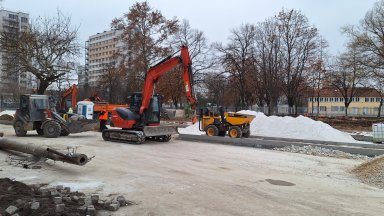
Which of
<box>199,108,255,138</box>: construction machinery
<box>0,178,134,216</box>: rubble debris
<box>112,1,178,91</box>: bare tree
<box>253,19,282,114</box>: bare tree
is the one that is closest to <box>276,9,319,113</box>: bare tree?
<box>253,19,282,114</box>: bare tree

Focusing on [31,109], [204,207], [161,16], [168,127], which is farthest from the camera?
[161,16]

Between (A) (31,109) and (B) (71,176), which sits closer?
(B) (71,176)

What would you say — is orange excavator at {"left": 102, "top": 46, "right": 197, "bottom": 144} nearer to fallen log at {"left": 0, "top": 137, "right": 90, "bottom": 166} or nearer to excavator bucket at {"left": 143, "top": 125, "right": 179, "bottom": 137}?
excavator bucket at {"left": 143, "top": 125, "right": 179, "bottom": 137}

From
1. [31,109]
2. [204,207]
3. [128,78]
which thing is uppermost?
[128,78]

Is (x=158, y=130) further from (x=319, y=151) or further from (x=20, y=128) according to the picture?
(x=20, y=128)

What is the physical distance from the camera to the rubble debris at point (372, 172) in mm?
10648

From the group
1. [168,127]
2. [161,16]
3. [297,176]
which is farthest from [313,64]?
[297,176]

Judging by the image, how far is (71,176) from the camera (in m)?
10.3

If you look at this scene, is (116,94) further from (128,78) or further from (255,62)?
(255,62)

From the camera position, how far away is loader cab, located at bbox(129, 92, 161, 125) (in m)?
19.2

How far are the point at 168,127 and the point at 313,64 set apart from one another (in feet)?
124

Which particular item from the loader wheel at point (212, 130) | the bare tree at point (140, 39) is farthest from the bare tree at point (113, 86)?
the loader wheel at point (212, 130)

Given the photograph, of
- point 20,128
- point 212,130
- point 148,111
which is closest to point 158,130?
point 148,111

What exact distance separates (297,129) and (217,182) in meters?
13.6
